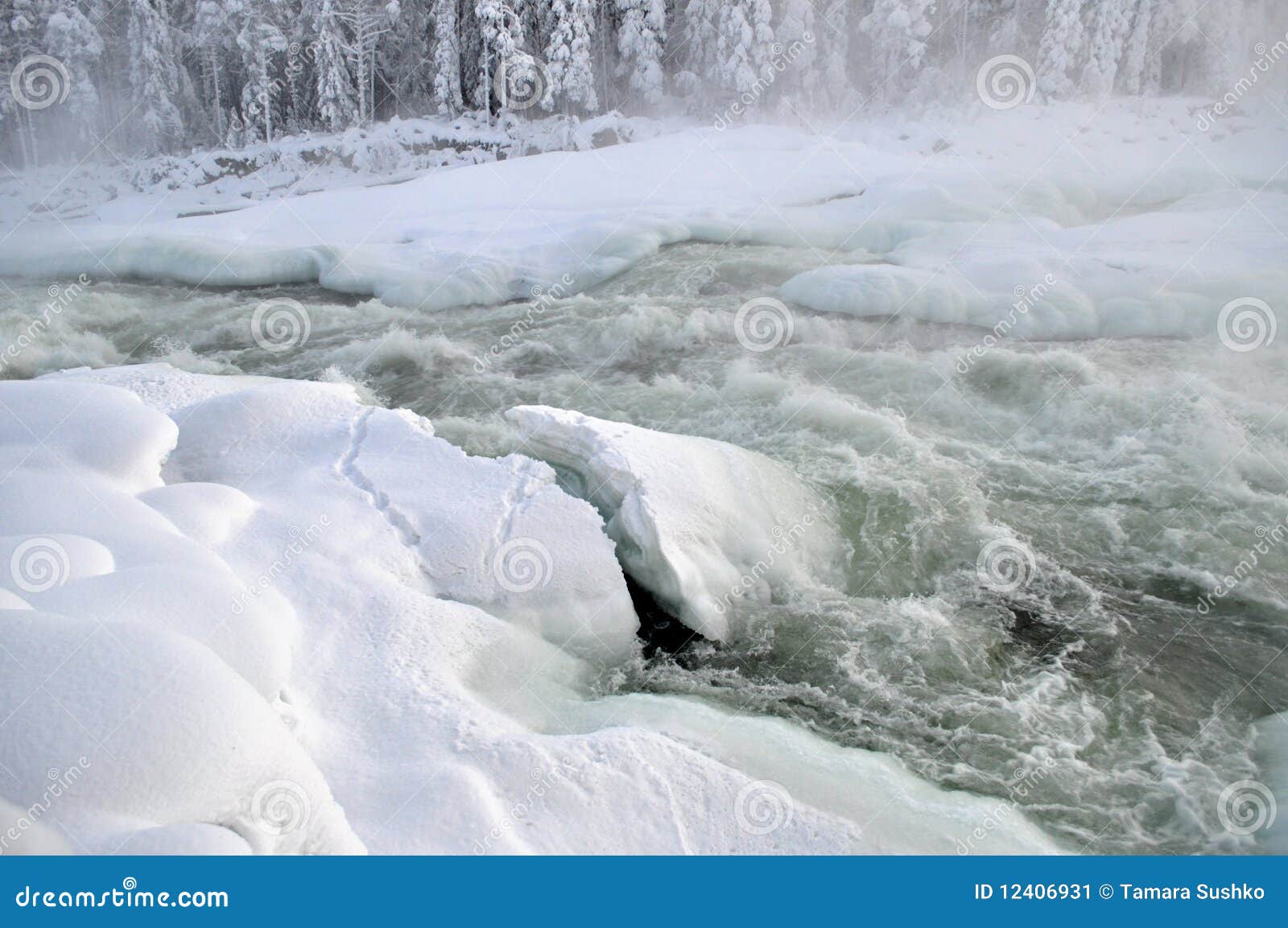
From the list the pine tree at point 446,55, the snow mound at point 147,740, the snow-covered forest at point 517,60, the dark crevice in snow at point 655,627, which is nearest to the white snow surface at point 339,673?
the snow mound at point 147,740

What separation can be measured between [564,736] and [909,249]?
10301 mm

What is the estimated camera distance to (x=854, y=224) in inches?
547

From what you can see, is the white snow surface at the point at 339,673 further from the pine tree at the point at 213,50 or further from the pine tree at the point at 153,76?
the pine tree at the point at 213,50

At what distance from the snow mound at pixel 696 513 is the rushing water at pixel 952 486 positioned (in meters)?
0.24

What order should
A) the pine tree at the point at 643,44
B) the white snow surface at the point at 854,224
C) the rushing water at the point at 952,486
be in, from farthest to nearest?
1. the pine tree at the point at 643,44
2. the white snow surface at the point at 854,224
3. the rushing water at the point at 952,486

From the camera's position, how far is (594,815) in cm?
363

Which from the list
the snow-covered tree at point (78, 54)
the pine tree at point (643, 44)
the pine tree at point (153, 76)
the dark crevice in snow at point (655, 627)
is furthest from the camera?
the pine tree at point (643, 44)

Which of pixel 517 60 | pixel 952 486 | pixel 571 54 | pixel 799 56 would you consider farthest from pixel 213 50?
pixel 952 486

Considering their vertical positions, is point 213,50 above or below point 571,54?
above

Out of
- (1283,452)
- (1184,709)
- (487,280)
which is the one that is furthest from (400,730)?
(487,280)

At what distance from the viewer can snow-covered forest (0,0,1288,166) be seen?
17.6 metres

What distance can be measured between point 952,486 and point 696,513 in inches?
96.1

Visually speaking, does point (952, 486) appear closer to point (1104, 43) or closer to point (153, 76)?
point (1104, 43)

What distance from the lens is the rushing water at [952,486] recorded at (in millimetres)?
4695
